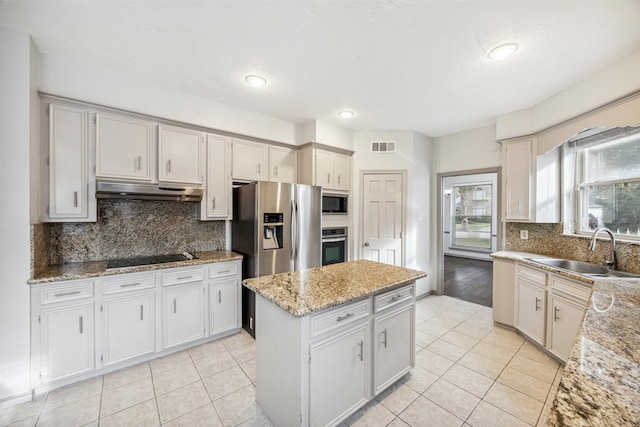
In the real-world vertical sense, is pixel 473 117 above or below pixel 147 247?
above

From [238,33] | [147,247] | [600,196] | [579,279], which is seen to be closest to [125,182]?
[147,247]

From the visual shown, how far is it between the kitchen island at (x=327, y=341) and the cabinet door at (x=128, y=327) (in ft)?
4.41

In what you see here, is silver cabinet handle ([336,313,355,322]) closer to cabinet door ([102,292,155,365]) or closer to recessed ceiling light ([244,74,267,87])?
cabinet door ([102,292,155,365])

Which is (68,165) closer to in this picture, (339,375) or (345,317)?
(345,317)

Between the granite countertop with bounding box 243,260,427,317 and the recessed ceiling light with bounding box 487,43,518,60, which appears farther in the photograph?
the recessed ceiling light with bounding box 487,43,518,60

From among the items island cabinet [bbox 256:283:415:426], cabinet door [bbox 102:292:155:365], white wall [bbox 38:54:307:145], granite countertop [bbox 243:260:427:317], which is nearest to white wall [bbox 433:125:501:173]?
granite countertop [bbox 243:260:427:317]

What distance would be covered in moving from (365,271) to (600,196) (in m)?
2.91

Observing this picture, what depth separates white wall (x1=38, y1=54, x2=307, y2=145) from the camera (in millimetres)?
2262

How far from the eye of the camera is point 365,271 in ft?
7.48

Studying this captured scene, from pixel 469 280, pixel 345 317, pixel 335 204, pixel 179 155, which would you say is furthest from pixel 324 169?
pixel 469 280

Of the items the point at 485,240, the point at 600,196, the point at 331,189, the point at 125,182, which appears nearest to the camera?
the point at 125,182

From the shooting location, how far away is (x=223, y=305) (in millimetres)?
2953

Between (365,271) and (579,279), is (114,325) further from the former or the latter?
(579,279)

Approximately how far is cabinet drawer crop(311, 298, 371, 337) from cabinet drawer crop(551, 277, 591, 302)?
77.0 inches
